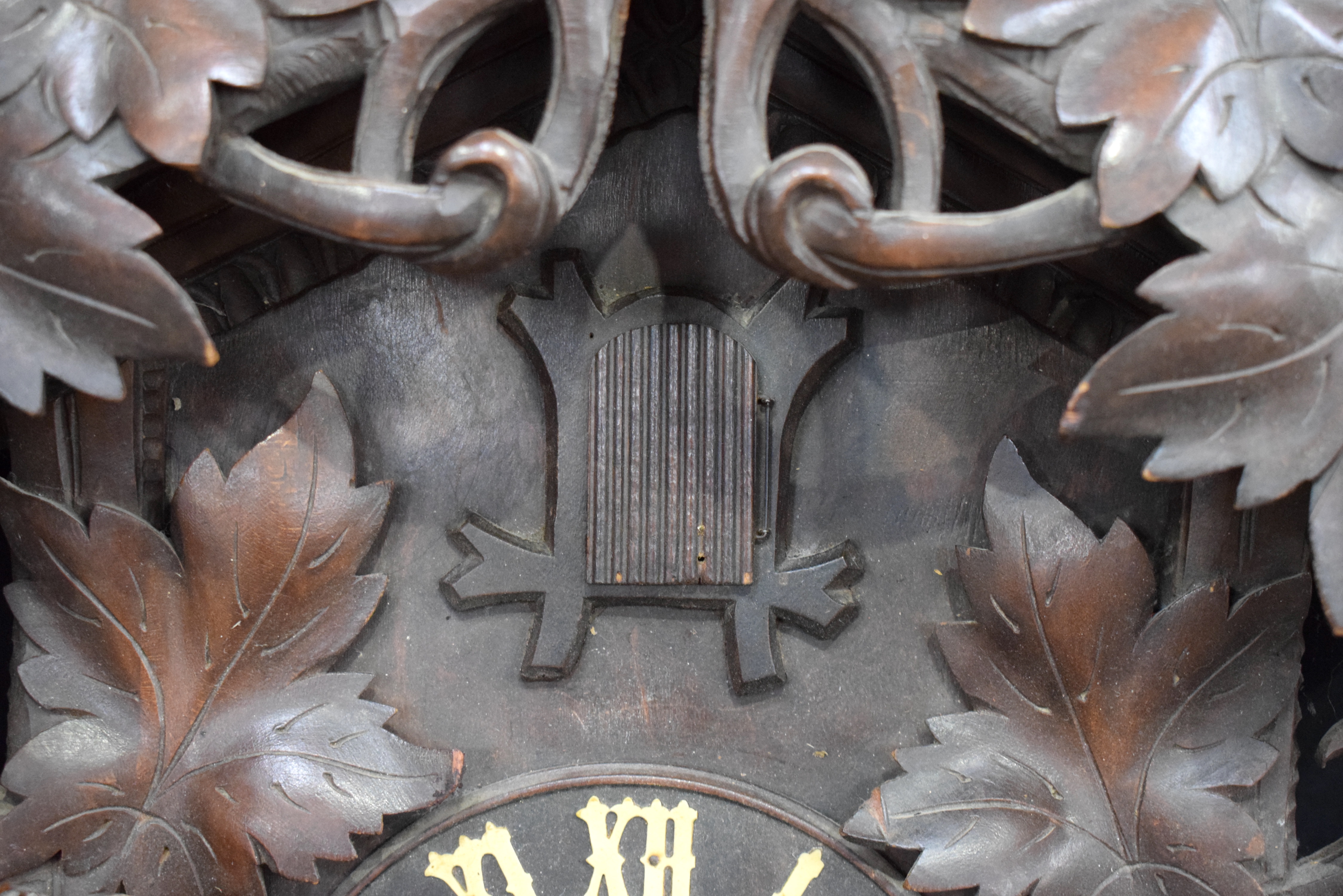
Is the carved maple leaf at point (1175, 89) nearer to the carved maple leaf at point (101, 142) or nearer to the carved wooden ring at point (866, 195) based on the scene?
the carved wooden ring at point (866, 195)

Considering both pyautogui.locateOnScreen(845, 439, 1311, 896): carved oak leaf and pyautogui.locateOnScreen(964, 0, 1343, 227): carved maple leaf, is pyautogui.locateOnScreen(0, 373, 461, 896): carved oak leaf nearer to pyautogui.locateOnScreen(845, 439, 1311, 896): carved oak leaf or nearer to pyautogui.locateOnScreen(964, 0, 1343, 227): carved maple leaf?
pyautogui.locateOnScreen(845, 439, 1311, 896): carved oak leaf

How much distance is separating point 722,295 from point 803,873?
37cm

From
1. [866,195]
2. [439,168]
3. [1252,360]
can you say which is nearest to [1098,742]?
[1252,360]

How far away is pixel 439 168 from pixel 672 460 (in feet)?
0.85

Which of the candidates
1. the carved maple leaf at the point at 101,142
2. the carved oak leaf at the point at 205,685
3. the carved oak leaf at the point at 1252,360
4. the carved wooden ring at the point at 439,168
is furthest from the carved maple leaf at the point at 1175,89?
the carved oak leaf at the point at 205,685

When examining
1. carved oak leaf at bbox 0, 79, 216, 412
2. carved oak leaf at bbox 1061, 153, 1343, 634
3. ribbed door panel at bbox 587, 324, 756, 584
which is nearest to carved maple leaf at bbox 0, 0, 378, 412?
carved oak leaf at bbox 0, 79, 216, 412

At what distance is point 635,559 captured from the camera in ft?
2.50

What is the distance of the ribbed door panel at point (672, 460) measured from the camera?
0.76 meters

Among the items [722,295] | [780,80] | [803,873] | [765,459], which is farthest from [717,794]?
[780,80]

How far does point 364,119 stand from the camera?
0.61 metres

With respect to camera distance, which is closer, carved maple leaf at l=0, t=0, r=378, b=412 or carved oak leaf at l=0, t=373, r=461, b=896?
carved maple leaf at l=0, t=0, r=378, b=412

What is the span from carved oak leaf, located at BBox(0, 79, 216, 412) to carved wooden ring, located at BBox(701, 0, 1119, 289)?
284mm

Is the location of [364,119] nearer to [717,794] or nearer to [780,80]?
[780,80]

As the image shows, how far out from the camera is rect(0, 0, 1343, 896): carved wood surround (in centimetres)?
73
